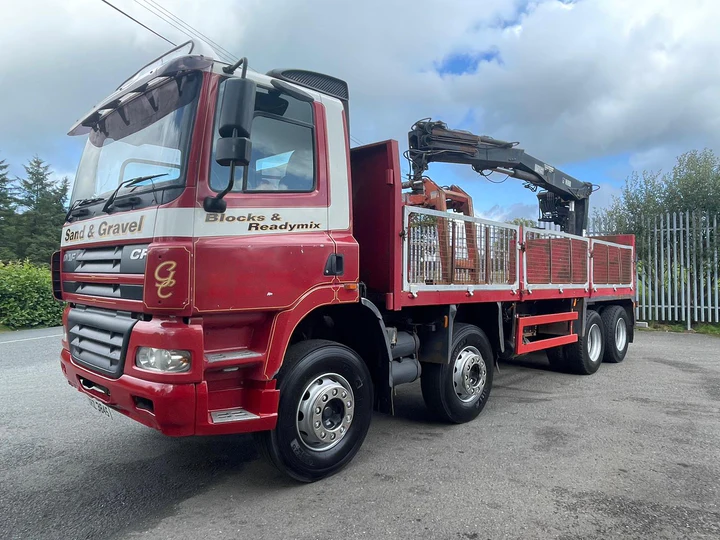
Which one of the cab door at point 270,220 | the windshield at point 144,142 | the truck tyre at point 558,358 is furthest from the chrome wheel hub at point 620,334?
the windshield at point 144,142

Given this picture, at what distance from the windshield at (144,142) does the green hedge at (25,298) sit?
11.8 m

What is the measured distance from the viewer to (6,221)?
42562mm

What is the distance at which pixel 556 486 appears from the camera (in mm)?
3627

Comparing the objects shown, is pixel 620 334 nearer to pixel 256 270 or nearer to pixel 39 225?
pixel 256 270

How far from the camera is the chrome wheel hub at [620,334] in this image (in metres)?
8.68

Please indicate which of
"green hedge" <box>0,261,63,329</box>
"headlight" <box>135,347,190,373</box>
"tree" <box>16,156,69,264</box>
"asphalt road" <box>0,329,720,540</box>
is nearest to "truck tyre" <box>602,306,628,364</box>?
"asphalt road" <box>0,329,720,540</box>

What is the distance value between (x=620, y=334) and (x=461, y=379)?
5279 millimetres

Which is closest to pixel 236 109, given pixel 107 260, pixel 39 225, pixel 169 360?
pixel 107 260

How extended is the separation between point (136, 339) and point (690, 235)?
14.5m

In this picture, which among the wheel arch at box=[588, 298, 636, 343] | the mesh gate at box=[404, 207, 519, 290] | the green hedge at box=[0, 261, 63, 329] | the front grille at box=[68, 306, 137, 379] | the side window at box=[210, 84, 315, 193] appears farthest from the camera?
the green hedge at box=[0, 261, 63, 329]

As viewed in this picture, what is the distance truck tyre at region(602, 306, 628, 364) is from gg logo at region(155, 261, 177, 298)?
7.68 m

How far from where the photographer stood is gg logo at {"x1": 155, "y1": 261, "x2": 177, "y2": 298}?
2.95m

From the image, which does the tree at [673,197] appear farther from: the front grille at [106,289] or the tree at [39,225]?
the tree at [39,225]

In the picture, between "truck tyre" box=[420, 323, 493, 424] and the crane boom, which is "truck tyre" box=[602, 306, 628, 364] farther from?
"truck tyre" box=[420, 323, 493, 424]
